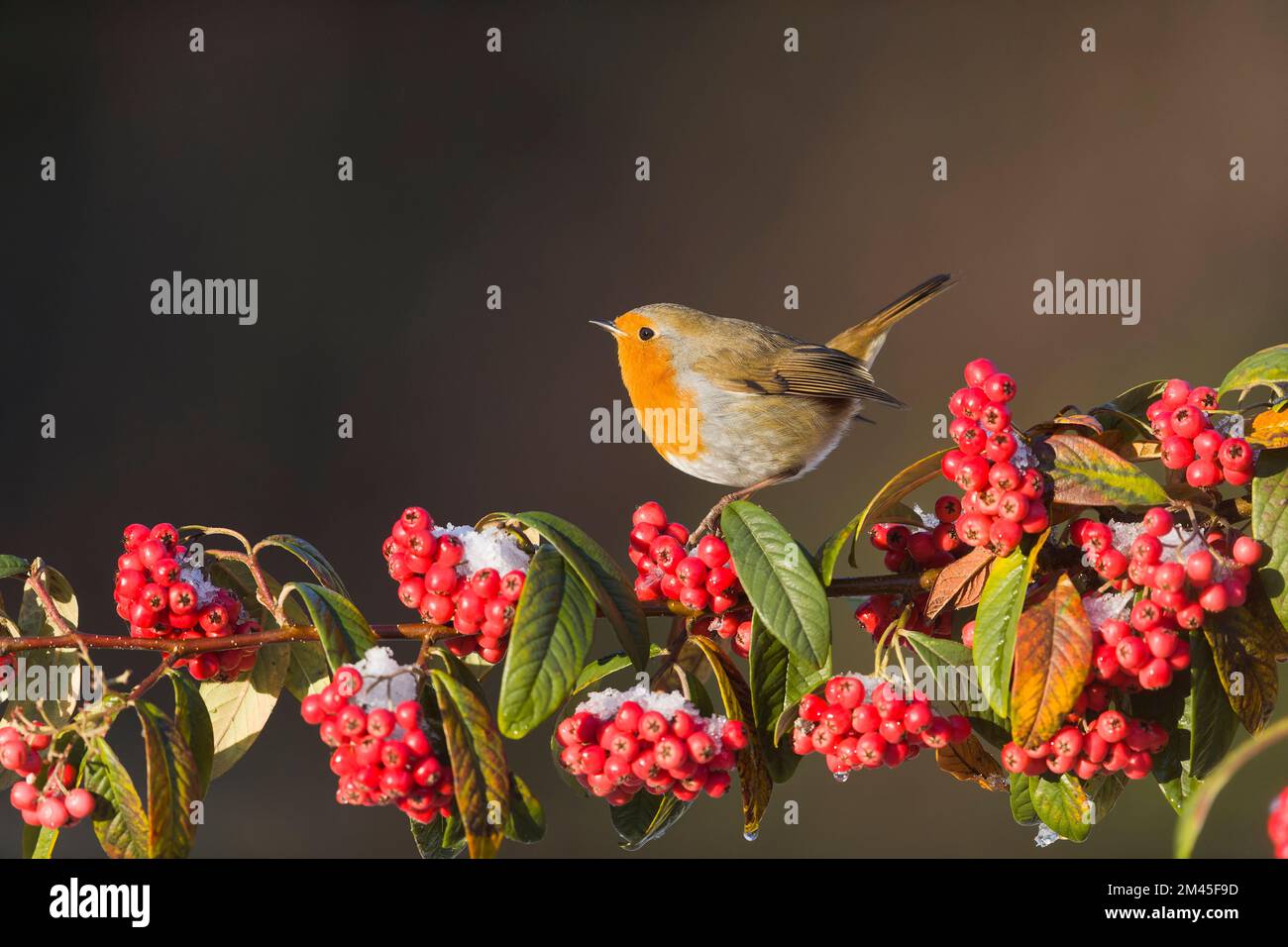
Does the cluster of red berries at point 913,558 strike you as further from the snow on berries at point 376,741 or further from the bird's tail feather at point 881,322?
the bird's tail feather at point 881,322

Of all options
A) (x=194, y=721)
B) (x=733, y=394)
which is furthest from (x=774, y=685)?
(x=733, y=394)

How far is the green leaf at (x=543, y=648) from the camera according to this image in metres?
1.15

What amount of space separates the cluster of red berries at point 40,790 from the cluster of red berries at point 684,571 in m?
0.63

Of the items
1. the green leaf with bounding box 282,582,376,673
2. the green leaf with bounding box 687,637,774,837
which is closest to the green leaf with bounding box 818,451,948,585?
the green leaf with bounding box 687,637,774,837

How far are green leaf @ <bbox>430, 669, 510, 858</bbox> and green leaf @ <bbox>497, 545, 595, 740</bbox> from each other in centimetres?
3

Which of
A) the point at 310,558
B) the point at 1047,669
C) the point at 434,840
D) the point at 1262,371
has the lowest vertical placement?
the point at 434,840

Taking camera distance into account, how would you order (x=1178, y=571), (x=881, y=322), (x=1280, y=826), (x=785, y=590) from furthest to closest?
(x=881, y=322)
(x=785, y=590)
(x=1178, y=571)
(x=1280, y=826)

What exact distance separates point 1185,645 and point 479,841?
0.71 meters

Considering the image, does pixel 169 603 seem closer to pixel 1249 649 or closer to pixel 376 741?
pixel 376 741

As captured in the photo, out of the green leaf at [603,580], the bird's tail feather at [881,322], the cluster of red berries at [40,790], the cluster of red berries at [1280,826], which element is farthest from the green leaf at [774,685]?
the bird's tail feather at [881,322]

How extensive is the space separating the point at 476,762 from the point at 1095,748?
64 cm

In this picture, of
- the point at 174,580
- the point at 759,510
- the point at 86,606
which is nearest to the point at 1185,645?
the point at 759,510

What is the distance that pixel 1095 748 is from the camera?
1254 mm

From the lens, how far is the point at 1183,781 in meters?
1.37
